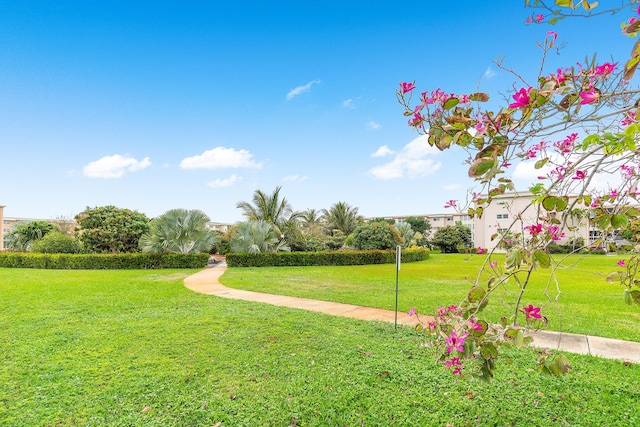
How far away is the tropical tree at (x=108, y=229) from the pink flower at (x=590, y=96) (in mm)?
20860

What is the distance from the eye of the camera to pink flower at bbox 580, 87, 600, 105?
130 centimetres

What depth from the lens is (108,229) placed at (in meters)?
18.3

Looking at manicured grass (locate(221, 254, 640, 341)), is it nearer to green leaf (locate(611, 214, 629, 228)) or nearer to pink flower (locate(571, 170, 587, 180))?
pink flower (locate(571, 170, 587, 180))

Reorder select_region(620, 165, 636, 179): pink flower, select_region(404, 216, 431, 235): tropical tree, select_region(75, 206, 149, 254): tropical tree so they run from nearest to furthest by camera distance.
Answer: select_region(620, 165, 636, 179): pink flower → select_region(75, 206, 149, 254): tropical tree → select_region(404, 216, 431, 235): tropical tree

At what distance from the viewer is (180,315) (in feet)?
21.6

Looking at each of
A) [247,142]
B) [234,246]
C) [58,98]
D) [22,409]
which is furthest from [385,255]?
[22,409]

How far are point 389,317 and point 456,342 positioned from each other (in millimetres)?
5281

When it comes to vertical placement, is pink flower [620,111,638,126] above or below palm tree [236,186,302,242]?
below

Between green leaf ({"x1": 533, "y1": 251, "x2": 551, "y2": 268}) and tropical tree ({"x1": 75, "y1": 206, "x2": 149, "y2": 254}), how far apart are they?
20711 mm

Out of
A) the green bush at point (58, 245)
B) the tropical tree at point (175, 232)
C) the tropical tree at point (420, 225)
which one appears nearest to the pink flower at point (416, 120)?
the tropical tree at point (175, 232)

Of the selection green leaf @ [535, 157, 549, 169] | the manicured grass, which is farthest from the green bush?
green leaf @ [535, 157, 549, 169]

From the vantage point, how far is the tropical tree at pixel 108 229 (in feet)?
60.0

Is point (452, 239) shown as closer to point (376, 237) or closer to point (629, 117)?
point (376, 237)

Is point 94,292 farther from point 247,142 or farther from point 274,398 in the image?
point 247,142
